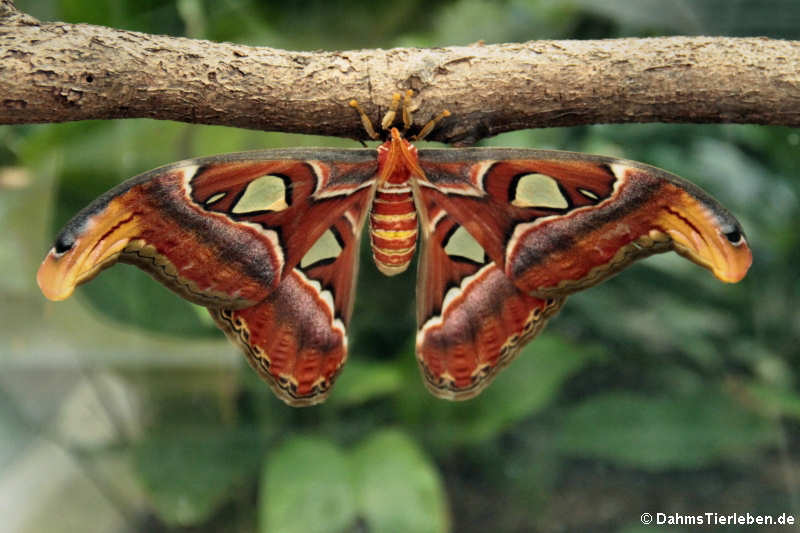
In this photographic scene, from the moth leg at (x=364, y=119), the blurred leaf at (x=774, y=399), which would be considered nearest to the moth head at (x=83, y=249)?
the moth leg at (x=364, y=119)

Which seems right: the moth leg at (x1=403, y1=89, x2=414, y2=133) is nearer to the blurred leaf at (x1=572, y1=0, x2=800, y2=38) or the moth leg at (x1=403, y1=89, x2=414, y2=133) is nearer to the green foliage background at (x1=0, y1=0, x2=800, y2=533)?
the green foliage background at (x1=0, y1=0, x2=800, y2=533)

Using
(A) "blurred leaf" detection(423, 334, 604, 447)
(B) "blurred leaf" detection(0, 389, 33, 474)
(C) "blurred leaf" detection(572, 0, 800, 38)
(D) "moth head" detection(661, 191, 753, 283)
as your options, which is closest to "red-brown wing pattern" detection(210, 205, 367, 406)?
(D) "moth head" detection(661, 191, 753, 283)

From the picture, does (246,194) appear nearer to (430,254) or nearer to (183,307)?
(430,254)

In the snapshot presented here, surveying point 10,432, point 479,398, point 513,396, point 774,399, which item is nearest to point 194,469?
point 10,432

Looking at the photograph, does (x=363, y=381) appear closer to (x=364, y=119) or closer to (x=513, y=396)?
(x=513, y=396)

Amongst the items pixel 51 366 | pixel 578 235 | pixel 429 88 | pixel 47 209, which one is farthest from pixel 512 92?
pixel 51 366
